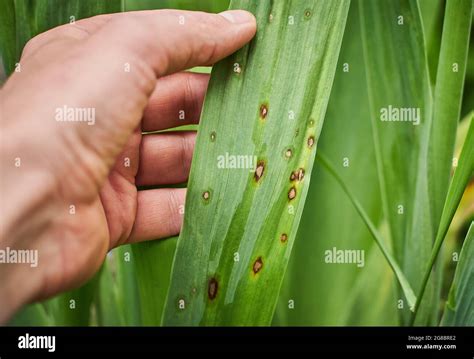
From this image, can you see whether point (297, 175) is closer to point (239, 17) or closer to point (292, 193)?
point (292, 193)

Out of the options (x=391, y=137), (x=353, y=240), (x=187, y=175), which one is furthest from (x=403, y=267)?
(x=187, y=175)

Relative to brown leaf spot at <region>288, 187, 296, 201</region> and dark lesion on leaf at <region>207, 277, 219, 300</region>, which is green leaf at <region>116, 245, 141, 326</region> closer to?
dark lesion on leaf at <region>207, 277, 219, 300</region>

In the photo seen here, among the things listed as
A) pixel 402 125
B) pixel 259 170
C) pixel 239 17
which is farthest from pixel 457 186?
pixel 239 17

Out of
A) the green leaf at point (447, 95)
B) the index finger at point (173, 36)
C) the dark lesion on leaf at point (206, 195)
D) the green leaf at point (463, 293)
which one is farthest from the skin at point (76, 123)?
the green leaf at point (463, 293)
